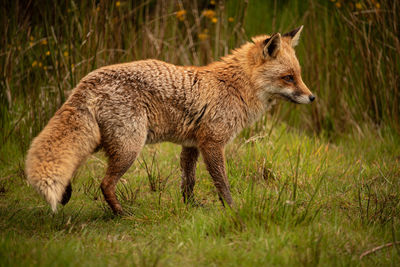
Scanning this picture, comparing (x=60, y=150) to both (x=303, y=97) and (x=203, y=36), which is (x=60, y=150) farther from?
(x=203, y=36)

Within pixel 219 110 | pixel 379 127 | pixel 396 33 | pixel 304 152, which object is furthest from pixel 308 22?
pixel 219 110

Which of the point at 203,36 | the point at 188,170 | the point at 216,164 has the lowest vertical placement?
the point at 188,170

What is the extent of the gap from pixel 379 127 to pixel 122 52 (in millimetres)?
5005

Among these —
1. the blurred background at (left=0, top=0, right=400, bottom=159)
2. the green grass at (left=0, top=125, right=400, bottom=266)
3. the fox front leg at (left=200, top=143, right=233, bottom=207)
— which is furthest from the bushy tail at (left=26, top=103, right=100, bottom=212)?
the blurred background at (left=0, top=0, right=400, bottom=159)

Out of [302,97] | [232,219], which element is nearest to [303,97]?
[302,97]

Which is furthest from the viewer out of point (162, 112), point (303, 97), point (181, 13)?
point (181, 13)

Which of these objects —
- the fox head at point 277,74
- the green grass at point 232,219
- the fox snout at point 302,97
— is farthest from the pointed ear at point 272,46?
the green grass at point 232,219

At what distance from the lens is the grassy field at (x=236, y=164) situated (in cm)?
386

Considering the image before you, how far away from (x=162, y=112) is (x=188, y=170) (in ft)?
3.08

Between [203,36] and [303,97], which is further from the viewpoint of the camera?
[203,36]

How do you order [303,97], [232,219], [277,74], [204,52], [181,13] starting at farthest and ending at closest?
[204,52]
[181,13]
[277,74]
[303,97]
[232,219]

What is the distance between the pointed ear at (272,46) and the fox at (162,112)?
1 cm

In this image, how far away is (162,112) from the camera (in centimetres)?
516

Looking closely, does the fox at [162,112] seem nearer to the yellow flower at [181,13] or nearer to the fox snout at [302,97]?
the fox snout at [302,97]
